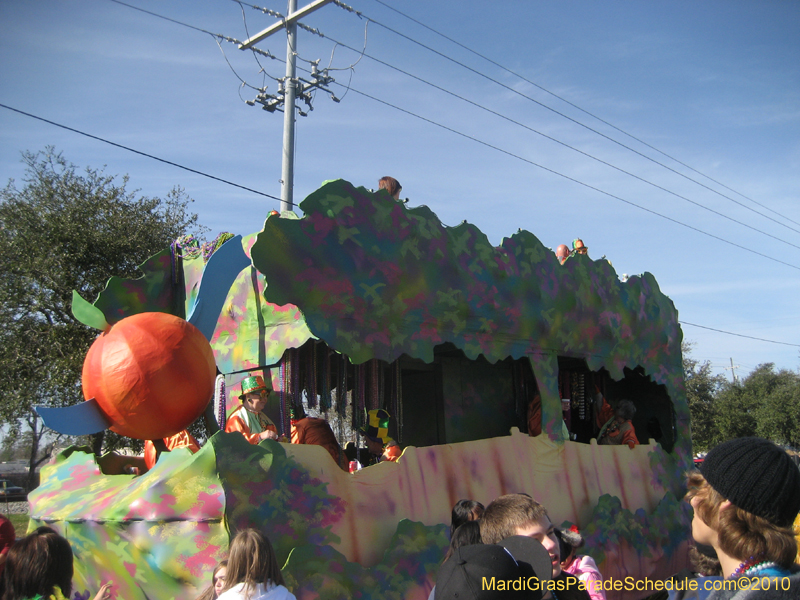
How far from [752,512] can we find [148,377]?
3.53 meters

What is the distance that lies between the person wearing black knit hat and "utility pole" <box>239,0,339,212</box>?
9.54m

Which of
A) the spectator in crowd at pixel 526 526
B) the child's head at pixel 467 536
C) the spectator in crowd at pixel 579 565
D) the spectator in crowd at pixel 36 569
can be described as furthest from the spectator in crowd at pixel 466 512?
the spectator in crowd at pixel 36 569

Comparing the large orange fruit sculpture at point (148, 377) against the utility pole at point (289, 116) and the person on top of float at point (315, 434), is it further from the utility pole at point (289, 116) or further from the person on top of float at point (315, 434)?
the utility pole at point (289, 116)

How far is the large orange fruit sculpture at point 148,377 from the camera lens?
4.22m

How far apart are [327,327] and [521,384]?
13.1 ft

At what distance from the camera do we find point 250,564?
3.09 m

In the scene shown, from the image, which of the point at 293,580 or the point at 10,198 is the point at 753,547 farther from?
the point at 10,198

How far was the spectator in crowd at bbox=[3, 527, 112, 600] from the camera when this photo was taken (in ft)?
9.60

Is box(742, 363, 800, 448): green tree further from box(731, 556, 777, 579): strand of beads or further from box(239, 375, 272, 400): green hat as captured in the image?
box(731, 556, 777, 579): strand of beads

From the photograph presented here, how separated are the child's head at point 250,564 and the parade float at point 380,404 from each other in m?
0.84

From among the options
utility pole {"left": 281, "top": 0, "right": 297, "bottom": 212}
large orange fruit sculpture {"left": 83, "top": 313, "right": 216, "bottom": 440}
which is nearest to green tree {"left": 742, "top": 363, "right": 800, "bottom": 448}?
utility pole {"left": 281, "top": 0, "right": 297, "bottom": 212}

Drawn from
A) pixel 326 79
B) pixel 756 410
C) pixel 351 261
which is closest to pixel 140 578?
pixel 351 261

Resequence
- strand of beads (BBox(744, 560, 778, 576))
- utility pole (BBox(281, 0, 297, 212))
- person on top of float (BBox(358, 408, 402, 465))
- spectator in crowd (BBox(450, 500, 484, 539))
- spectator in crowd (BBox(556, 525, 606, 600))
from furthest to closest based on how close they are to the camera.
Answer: utility pole (BBox(281, 0, 297, 212)), person on top of float (BBox(358, 408, 402, 465)), spectator in crowd (BBox(450, 500, 484, 539)), spectator in crowd (BBox(556, 525, 606, 600)), strand of beads (BBox(744, 560, 778, 576))

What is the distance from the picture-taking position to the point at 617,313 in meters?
8.22
